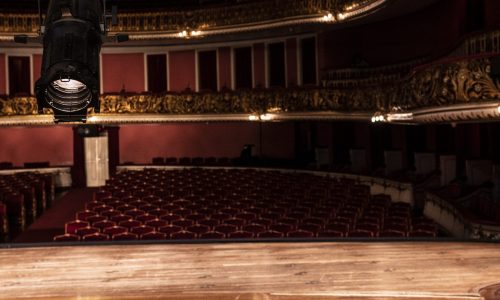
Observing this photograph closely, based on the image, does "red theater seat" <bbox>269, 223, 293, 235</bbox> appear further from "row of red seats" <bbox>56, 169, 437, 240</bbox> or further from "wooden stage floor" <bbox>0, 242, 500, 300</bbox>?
"wooden stage floor" <bbox>0, 242, 500, 300</bbox>

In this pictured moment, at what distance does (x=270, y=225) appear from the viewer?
9023mm

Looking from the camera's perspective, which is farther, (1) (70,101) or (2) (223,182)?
(2) (223,182)

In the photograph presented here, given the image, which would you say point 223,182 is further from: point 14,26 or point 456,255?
point 456,255

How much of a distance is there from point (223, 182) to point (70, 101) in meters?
11.5

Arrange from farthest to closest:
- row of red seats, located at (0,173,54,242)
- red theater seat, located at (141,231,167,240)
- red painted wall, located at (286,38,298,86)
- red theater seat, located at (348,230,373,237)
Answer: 1. red painted wall, located at (286,38,298,86)
2. row of red seats, located at (0,173,54,242)
3. red theater seat, located at (141,231,167,240)
4. red theater seat, located at (348,230,373,237)

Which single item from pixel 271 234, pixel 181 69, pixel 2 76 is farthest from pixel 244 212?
pixel 2 76

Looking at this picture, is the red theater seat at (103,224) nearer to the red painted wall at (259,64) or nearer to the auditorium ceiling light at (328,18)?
the auditorium ceiling light at (328,18)

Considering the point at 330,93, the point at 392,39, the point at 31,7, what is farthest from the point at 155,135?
the point at 392,39

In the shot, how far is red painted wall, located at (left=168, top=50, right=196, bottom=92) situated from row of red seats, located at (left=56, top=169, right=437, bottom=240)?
6.09m

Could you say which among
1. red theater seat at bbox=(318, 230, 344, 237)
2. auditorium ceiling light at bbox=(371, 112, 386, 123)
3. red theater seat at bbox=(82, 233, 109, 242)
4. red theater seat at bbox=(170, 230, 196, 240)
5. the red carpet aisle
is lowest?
the red carpet aisle

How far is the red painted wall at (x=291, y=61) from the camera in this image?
1842cm

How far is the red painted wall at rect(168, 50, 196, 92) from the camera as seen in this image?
20.3 metres

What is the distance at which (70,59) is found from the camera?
2.98 meters

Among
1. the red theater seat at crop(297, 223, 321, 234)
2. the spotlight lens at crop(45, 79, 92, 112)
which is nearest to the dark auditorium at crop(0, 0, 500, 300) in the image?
the spotlight lens at crop(45, 79, 92, 112)
